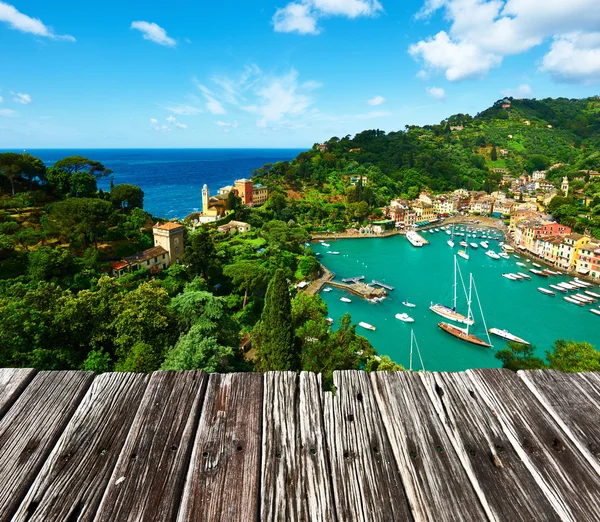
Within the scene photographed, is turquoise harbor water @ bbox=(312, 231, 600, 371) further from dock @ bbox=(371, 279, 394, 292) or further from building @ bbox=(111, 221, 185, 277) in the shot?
building @ bbox=(111, 221, 185, 277)

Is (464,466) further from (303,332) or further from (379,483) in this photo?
(303,332)

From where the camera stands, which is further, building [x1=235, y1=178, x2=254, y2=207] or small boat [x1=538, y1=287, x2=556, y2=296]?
building [x1=235, y1=178, x2=254, y2=207]

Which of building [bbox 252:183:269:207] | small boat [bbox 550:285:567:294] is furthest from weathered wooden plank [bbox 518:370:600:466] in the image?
building [bbox 252:183:269:207]

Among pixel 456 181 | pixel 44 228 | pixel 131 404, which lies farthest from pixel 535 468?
pixel 456 181

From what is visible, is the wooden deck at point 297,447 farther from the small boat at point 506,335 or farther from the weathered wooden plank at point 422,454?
the small boat at point 506,335

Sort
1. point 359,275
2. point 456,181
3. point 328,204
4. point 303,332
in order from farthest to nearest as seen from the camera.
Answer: point 456,181, point 328,204, point 359,275, point 303,332

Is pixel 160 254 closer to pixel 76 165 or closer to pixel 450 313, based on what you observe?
pixel 76 165
